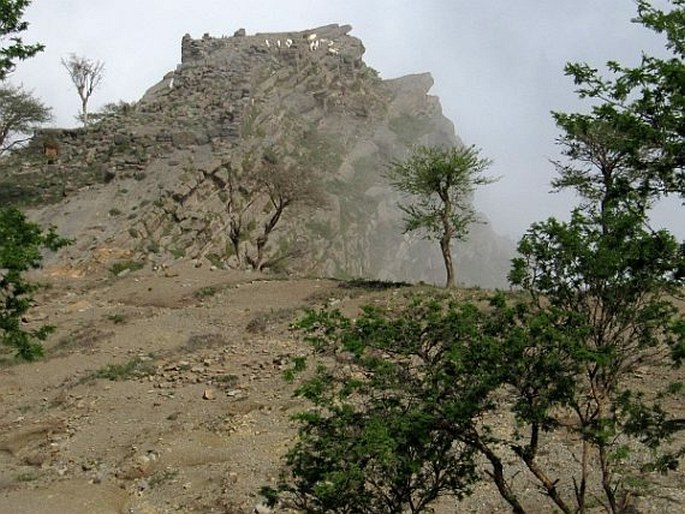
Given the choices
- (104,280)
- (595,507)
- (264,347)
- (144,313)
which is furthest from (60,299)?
(595,507)

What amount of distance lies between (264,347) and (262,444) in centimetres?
607

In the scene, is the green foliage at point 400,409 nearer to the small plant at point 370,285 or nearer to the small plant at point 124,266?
the small plant at point 370,285

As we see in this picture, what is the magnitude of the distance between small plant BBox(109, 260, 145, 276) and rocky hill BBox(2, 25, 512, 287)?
582mm

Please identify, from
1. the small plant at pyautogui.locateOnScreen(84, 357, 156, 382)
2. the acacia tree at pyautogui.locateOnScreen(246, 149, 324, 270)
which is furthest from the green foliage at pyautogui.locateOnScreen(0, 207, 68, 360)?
the acacia tree at pyautogui.locateOnScreen(246, 149, 324, 270)

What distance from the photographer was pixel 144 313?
88.5 ft

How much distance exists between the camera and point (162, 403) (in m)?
19.9

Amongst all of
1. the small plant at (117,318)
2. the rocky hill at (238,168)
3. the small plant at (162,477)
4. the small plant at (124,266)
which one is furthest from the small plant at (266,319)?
the rocky hill at (238,168)

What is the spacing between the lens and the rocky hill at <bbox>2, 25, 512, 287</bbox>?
120ft

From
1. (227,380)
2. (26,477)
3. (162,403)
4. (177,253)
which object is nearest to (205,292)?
(177,253)

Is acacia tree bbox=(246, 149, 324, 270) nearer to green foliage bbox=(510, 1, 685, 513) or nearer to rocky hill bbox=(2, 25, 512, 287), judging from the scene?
rocky hill bbox=(2, 25, 512, 287)

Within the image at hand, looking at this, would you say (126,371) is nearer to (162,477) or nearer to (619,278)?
(162,477)

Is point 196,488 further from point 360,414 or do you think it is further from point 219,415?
point 360,414

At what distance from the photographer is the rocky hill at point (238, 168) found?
120ft

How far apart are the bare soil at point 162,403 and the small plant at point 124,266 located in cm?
231
